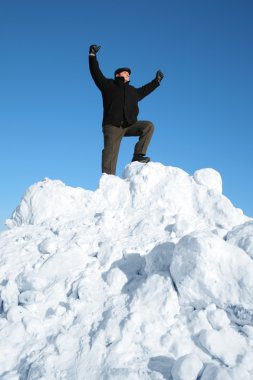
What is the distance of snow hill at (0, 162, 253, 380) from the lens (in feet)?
8.99

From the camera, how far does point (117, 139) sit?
637 centimetres

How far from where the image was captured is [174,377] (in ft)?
8.13

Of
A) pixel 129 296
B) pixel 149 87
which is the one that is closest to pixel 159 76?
pixel 149 87

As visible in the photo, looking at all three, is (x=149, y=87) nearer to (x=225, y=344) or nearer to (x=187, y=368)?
(x=225, y=344)

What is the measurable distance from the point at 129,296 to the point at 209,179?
2.80 m

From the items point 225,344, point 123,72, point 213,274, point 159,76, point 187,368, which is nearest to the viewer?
point 187,368

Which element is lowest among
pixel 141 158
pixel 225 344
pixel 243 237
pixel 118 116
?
pixel 225 344

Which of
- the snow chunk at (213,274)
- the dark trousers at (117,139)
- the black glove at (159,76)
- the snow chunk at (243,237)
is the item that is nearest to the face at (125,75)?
the black glove at (159,76)

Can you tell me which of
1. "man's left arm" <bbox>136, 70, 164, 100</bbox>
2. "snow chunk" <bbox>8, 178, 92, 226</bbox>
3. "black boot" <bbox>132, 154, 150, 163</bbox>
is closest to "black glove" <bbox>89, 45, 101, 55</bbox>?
"man's left arm" <bbox>136, 70, 164, 100</bbox>

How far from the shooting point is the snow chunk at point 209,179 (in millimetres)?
5569

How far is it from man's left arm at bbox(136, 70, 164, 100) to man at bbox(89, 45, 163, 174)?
0.60 ft

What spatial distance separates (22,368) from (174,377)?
1.30 meters

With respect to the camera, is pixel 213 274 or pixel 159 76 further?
pixel 159 76

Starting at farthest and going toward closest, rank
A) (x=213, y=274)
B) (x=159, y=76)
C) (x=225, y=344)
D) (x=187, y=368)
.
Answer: (x=159, y=76) → (x=213, y=274) → (x=225, y=344) → (x=187, y=368)
